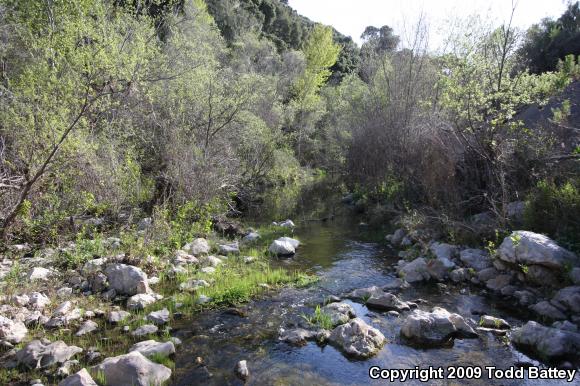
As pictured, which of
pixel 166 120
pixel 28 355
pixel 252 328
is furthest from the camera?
pixel 166 120

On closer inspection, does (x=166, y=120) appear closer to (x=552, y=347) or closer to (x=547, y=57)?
(x=552, y=347)

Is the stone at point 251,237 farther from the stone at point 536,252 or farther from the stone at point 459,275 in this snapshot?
the stone at point 536,252

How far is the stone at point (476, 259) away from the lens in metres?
9.82

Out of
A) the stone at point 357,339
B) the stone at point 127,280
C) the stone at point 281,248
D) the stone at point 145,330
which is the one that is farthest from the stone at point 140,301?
the stone at point 281,248

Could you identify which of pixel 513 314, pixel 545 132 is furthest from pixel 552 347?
pixel 545 132

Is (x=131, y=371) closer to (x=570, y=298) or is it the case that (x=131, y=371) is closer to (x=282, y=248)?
(x=282, y=248)

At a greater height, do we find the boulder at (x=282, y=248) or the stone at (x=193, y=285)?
the boulder at (x=282, y=248)

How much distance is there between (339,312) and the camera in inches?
305

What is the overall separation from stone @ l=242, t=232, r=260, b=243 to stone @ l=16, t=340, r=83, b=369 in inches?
292

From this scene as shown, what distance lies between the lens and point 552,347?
20.3 feet

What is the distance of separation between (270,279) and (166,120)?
339 inches

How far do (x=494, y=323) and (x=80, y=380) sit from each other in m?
6.64

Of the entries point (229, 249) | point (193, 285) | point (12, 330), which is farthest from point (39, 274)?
point (229, 249)

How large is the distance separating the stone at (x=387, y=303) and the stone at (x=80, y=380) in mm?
5148
